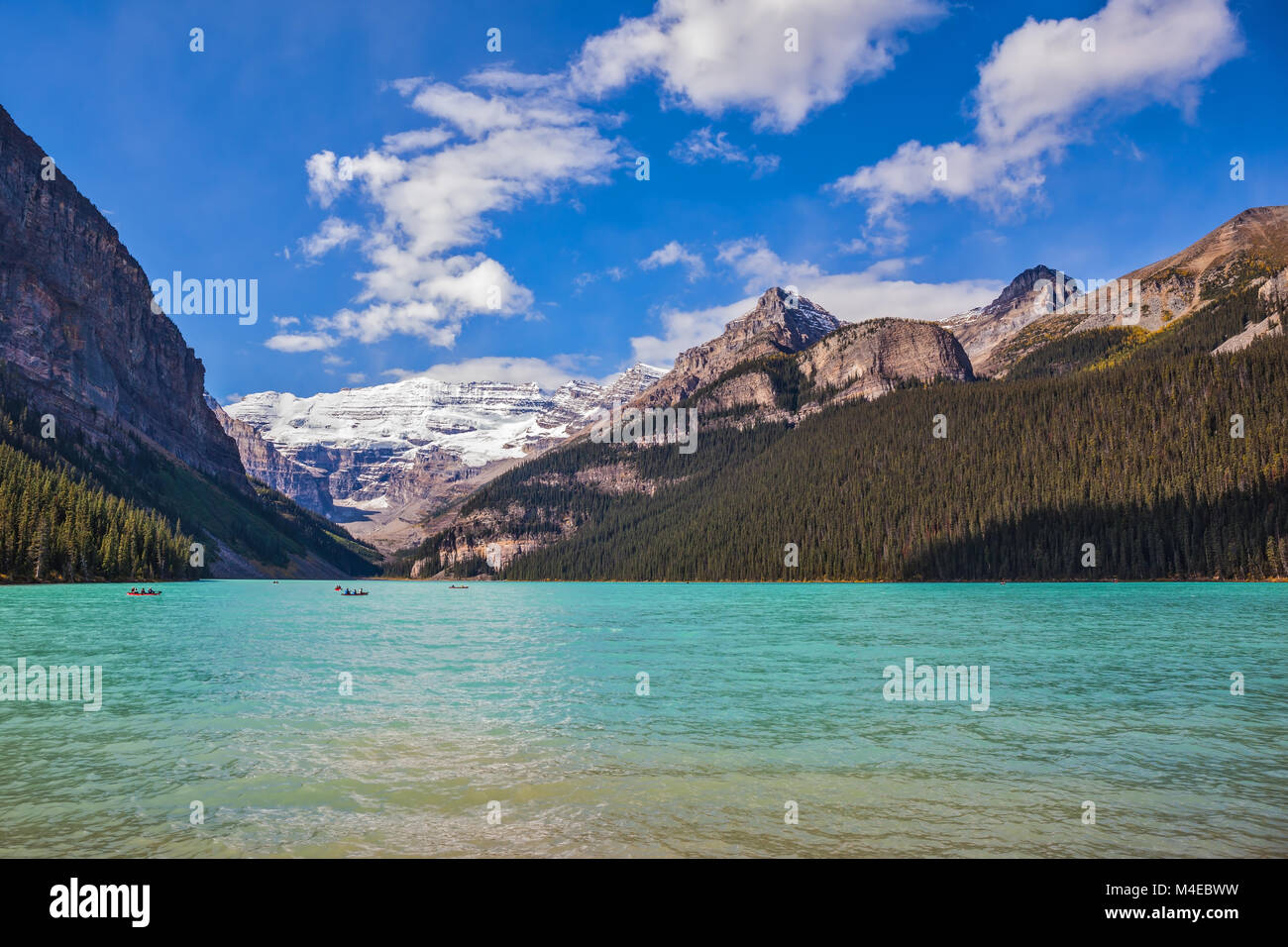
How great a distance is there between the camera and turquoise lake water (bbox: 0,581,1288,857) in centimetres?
1623

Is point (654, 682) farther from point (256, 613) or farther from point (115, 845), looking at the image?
point (256, 613)

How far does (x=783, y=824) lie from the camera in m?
16.9

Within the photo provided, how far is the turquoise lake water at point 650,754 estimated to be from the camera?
639 inches

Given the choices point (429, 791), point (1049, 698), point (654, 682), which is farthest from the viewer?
point (654, 682)

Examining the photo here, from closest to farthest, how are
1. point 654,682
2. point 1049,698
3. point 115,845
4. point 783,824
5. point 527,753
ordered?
point 115,845, point 783,824, point 527,753, point 1049,698, point 654,682

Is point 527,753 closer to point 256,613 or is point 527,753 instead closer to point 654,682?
point 654,682

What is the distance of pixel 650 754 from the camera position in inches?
933

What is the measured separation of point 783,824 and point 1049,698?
22376mm

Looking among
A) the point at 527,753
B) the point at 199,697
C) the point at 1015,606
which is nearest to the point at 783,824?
the point at 527,753
